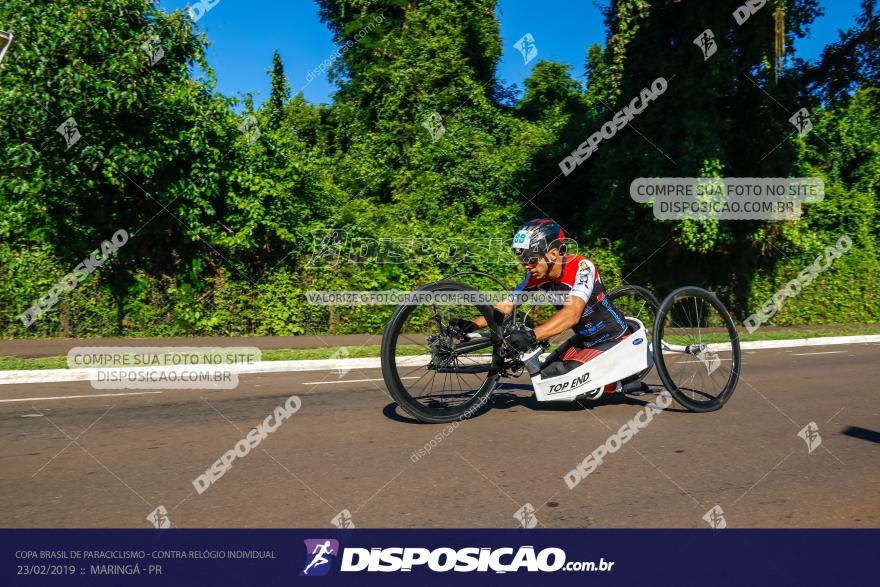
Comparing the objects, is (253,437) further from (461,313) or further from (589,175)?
(589,175)

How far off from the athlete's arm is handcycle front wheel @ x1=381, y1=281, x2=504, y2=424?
1.28ft

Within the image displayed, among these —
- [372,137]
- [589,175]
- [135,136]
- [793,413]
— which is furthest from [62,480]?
[372,137]

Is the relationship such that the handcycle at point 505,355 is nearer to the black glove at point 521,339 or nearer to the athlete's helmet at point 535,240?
the black glove at point 521,339

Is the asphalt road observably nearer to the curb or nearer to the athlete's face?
the curb

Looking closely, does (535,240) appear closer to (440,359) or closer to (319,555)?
(440,359)

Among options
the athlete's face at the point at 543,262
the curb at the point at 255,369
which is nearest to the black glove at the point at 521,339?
the athlete's face at the point at 543,262

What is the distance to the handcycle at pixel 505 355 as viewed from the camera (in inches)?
220

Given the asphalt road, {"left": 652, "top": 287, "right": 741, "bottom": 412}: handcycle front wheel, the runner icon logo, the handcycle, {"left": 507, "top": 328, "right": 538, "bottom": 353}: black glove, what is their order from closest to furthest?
1. the runner icon logo
2. the asphalt road
3. the handcycle
4. {"left": 507, "top": 328, "right": 538, "bottom": 353}: black glove
5. {"left": 652, "top": 287, "right": 741, "bottom": 412}: handcycle front wheel

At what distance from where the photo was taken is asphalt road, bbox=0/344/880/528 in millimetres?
3832

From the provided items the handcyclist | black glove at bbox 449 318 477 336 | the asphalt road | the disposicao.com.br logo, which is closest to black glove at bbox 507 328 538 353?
the handcyclist

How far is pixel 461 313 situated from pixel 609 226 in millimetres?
14359

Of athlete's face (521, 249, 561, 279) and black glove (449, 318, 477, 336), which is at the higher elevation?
athlete's face (521, 249, 561, 279)

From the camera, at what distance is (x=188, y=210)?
14.1 meters

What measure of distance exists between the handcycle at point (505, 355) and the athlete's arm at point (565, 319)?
0.91ft
